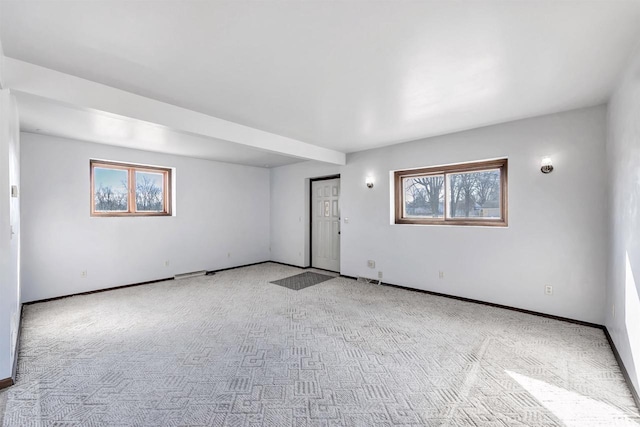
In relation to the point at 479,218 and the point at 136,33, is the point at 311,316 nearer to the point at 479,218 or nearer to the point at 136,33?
the point at 479,218

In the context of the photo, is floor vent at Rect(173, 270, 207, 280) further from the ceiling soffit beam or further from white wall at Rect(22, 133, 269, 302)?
the ceiling soffit beam

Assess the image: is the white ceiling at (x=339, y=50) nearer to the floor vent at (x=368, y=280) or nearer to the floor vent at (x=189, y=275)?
the floor vent at (x=368, y=280)

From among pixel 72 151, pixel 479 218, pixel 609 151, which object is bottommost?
pixel 479 218

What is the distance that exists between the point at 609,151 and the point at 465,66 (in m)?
2.05

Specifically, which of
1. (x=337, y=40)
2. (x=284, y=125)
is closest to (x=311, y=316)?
(x=284, y=125)

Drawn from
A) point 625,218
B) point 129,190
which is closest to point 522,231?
point 625,218

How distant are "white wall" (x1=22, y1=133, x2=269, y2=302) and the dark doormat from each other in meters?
1.82

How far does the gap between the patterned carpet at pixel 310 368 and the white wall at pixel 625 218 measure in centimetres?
32

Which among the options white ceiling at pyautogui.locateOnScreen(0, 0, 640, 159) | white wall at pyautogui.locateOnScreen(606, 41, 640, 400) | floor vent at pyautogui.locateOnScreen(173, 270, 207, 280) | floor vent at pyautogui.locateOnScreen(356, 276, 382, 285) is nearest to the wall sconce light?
floor vent at pyautogui.locateOnScreen(356, 276, 382, 285)

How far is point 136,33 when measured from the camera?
1951 millimetres

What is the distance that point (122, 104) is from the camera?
112 inches

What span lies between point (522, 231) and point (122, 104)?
15.9 ft

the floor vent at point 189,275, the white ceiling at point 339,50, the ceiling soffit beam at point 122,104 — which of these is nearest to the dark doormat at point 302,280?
the floor vent at point 189,275

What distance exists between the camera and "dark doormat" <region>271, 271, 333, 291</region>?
5227mm
